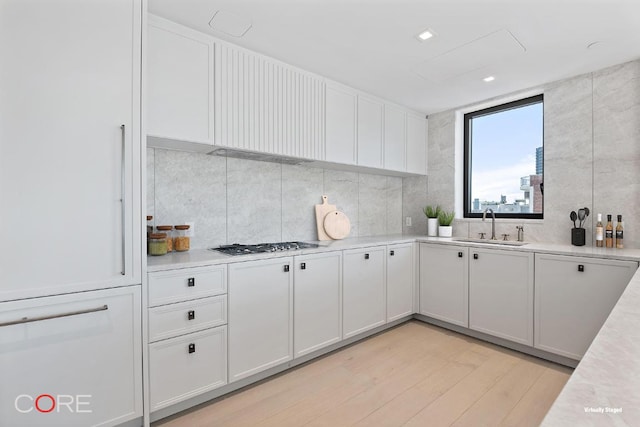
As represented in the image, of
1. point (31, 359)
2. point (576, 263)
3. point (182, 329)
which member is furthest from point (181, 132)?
point (576, 263)

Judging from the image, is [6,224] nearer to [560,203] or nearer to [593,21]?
[593,21]

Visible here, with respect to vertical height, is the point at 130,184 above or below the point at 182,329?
above

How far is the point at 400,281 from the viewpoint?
318 centimetres

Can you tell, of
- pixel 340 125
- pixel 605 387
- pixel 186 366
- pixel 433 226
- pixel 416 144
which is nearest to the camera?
pixel 605 387

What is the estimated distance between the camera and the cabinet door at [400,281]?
10.1 feet

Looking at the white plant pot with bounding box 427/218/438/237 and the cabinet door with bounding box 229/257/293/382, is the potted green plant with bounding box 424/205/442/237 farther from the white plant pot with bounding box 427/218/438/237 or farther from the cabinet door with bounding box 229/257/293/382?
the cabinet door with bounding box 229/257/293/382

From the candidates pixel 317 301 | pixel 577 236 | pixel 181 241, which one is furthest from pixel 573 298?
pixel 181 241

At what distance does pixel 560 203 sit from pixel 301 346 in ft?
8.62

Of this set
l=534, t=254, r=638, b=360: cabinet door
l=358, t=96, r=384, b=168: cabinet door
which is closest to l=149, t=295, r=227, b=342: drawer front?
l=358, t=96, r=384, b=168: cabinet door

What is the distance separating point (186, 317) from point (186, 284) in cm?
19

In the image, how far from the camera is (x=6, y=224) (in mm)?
1336

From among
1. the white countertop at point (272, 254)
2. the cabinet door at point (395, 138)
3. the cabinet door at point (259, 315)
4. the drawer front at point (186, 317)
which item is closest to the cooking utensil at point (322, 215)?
the white countertop at point (272, 254)

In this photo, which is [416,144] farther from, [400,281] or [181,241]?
[181,241]

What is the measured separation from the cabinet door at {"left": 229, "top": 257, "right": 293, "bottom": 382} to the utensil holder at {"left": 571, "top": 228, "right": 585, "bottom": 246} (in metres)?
2.44
